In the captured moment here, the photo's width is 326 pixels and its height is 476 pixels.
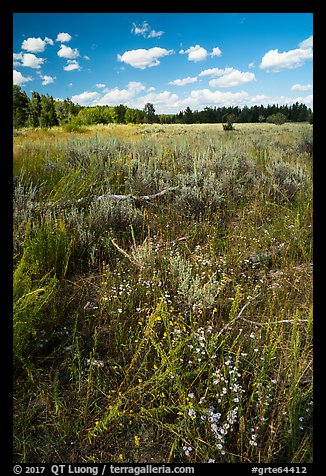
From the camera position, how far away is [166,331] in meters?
2.36

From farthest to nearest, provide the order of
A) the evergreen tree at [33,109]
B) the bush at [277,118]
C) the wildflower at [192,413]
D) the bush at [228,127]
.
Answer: the bush at [277,118]
the bush at [228,127]
the evergreen tree at [33,109]
the wildflower at [192,413]

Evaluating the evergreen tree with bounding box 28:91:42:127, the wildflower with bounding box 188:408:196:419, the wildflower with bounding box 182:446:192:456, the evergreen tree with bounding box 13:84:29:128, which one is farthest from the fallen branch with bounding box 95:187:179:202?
the wildflower with bounding box 182:446:192:456

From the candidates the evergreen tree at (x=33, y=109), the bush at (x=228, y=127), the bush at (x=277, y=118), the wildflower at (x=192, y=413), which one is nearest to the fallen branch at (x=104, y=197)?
the evergreen tree at (x=33, y=109)

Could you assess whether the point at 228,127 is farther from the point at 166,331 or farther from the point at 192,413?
the point at 192,413

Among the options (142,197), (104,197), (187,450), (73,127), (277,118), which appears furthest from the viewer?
(277,118)

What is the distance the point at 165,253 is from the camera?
3.41m

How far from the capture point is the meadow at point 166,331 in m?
1.76

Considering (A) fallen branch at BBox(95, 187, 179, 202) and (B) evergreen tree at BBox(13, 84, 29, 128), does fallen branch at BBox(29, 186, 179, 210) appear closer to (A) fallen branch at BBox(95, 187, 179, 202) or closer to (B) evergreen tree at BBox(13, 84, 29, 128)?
(A) fallen branch at BBox(95, 187, 179, 202)

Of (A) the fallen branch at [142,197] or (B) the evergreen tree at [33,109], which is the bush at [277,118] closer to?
(B) the evergreen tree at [33,109]

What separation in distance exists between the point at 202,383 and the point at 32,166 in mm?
5064

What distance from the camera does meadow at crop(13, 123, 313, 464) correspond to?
5.76 feet

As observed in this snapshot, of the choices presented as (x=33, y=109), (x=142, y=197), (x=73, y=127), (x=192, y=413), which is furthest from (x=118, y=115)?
(x=192, y=413)
